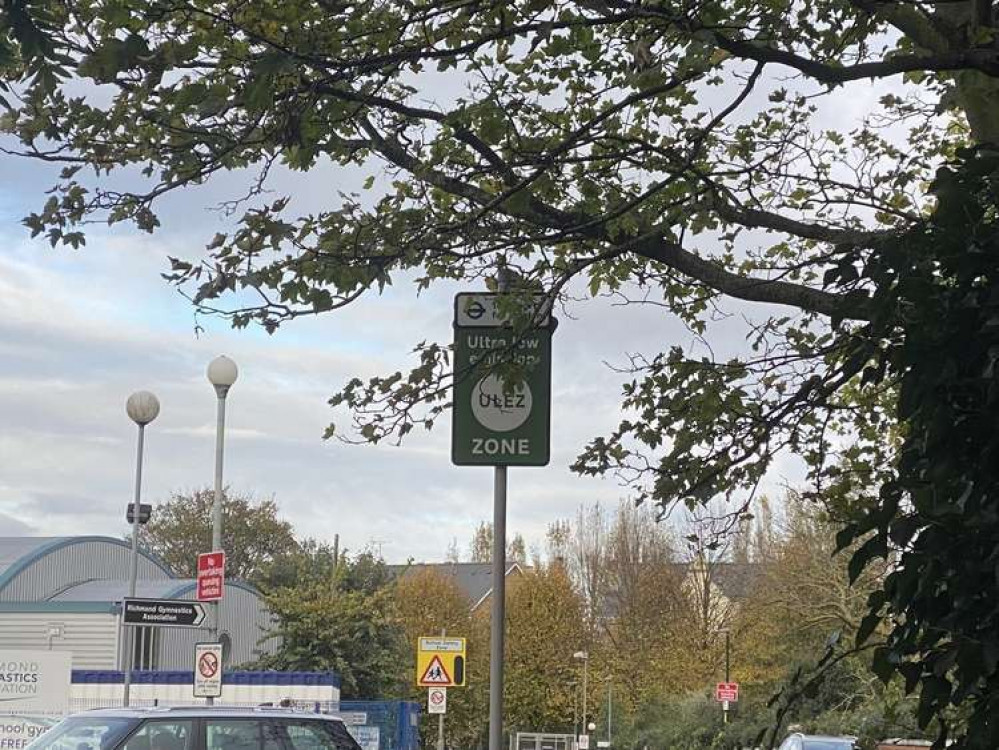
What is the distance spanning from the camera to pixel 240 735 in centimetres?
1273

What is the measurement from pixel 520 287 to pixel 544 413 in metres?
1.85

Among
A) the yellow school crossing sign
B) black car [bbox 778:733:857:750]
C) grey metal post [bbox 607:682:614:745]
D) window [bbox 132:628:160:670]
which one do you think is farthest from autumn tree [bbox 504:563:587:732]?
black car [bbox 778:733:857:750]

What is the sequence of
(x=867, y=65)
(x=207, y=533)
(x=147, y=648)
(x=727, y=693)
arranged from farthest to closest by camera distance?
(x=207, y=533), (x=147, y=648), (x=727, y=693), (x=867, y=65)

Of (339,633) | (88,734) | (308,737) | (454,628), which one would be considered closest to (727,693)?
(339,633)

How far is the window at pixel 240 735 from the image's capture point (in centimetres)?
1267

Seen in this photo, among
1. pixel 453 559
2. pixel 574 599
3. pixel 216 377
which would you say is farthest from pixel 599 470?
pixel 453 559

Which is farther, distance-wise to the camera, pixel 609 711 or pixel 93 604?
pixel 609 711

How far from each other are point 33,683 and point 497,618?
25598 millimetres

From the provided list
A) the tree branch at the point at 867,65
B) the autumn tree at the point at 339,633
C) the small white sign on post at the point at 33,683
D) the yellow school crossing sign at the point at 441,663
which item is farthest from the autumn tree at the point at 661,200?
the autumn tree at the point at 339,633

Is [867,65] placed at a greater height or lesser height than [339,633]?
greater

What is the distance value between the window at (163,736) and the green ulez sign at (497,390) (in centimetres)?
574

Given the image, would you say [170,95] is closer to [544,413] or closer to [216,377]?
[544,413]

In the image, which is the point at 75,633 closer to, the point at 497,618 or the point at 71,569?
the point at 71,569

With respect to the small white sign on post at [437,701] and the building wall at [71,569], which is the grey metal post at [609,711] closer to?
the building wall at [71,569]
